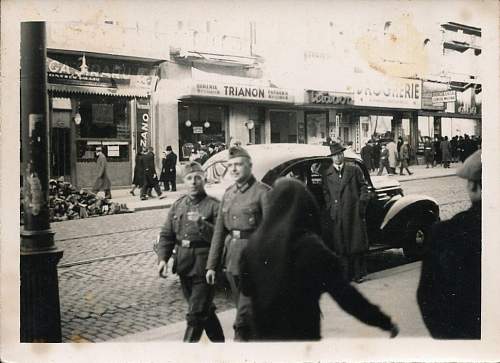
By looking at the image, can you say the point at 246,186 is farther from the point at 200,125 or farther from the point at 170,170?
the point at 200,125

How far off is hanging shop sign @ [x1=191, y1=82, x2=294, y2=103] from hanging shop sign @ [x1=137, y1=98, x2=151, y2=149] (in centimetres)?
45

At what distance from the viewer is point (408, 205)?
17.2ft

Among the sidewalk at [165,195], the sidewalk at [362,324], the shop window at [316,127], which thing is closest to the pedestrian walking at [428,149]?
the sidewalk at [165,195]

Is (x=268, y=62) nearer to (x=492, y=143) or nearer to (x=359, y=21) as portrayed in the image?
(x=359, y=21)

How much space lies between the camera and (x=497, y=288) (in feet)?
15.2

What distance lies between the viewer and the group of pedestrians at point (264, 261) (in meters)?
3.78

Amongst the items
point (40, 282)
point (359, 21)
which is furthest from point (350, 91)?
point (40, 282)

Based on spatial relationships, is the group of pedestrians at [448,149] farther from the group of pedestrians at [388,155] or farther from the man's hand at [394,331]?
the man's hand at [394,331]

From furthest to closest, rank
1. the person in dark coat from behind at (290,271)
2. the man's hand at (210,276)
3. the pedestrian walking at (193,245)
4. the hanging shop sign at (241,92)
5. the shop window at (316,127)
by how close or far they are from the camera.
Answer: the shop window at (316,127) < the hanging shop sign at (241,92) < the pedestrian walking at (193,245) < the man's hand at (210,276) < the person in dark coat from behind at (290,271)

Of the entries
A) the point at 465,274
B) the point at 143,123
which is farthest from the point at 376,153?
the point at 143,123

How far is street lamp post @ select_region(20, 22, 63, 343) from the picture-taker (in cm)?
400

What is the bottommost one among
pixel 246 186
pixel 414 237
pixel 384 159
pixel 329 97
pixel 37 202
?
pixel 414 237

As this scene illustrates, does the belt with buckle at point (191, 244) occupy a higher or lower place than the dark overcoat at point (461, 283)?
higher

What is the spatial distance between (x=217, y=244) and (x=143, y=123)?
140 cm
